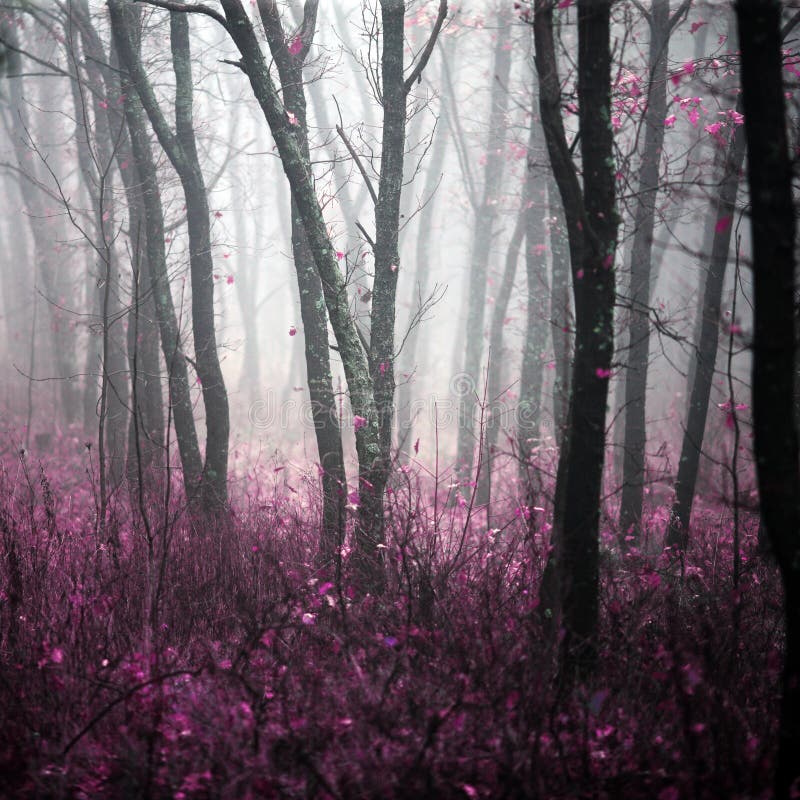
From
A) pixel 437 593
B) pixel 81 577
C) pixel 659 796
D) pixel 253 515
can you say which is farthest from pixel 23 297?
pixel 659 796

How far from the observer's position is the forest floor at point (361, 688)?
10.7 feet

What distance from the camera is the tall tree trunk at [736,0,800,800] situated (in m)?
3.03

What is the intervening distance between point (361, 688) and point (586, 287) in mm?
2630

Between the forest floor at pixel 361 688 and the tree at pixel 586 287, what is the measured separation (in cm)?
37

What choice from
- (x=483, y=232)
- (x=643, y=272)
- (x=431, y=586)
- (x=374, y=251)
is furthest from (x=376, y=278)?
(x=483, y=232)

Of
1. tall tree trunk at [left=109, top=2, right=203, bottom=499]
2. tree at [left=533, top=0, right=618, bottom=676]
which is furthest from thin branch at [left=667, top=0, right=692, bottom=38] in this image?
tall tree trunk at [left=109, top=2, right=203, bottom=499]

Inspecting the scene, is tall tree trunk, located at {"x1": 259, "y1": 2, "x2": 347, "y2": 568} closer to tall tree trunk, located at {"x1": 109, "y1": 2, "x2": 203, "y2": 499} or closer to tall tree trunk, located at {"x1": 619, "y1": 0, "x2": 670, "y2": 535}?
tall tree trunk, located at {"x1": 109, "y1": 2, "x2": 203, "y2": 499}

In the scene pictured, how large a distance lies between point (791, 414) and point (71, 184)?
3029cm

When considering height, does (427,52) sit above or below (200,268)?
above

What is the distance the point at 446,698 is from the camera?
3693 millimetres

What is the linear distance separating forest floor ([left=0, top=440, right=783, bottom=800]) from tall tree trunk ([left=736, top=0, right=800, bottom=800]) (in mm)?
762

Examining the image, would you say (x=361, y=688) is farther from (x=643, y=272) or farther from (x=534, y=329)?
(x=534, y=329)

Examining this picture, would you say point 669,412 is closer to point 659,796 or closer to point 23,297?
point 659,796

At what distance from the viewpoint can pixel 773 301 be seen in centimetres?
307
